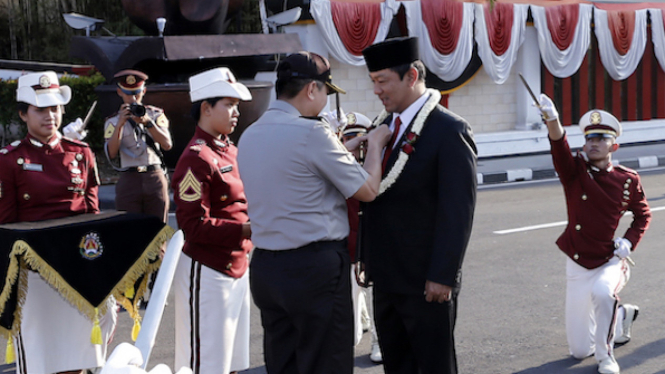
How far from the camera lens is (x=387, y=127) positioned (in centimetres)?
350

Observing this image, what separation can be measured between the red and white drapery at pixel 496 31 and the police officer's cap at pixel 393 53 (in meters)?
11.5

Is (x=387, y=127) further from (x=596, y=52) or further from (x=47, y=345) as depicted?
(x=596, y=52)

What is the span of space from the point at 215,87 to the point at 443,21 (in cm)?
1253

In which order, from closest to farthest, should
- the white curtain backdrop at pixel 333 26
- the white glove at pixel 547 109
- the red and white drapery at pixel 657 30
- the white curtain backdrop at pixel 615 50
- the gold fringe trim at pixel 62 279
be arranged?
the gold fringe trim at pixel 62 279 < the white glove at pixel 547 109 < the white curtain backdrop at pixel 333 26 < the white curtain backdrop at pixel 615 50 < the red and white drapery at pixel 657 30

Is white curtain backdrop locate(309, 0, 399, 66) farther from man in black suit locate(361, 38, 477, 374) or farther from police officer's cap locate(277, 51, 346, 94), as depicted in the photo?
police officer's cap locate(277, 51, 346, 94)

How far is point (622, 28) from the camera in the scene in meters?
18.4

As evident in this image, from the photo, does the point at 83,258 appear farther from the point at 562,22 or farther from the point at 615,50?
the point at 615,50

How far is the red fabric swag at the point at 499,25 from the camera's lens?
16.5m

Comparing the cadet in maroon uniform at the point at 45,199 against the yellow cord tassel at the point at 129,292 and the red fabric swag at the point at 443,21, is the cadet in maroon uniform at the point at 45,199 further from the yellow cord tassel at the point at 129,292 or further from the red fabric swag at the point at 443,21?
the red fabric swag at the point at 443,21

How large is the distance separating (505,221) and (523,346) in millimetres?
4406

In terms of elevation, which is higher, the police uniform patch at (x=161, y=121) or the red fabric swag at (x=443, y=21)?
the red fabric swag at (x=443, y=21)

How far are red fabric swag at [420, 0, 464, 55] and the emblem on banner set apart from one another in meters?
12.5

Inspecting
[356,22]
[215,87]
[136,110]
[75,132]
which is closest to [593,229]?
[215,87]

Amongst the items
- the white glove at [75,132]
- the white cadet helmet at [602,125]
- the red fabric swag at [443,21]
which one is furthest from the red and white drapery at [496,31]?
the white cadet helmet at [602,125]
